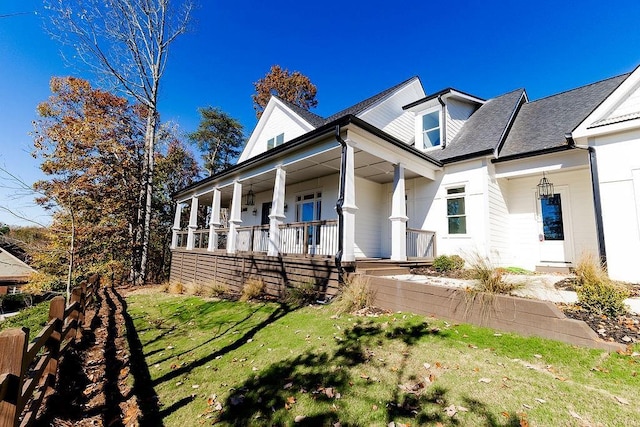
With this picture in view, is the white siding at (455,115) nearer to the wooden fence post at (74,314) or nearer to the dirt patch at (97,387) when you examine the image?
the dirt patch at (97,387)

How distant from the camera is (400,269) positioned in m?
7.72

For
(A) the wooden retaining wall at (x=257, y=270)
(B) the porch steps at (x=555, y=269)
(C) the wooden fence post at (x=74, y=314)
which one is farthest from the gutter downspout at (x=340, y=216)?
(B) the porch steps at (x=555, y=269)

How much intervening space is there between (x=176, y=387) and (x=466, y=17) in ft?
54.2

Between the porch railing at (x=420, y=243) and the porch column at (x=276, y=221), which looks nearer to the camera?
the porch column at (x=276, y=221)

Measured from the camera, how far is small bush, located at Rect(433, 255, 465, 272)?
8383mm

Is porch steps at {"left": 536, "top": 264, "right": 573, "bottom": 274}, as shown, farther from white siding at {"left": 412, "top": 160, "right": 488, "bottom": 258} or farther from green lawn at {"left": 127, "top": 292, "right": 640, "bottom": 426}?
green lawn at {"left": 127, "top": 292, "right": 640, "bottom": 426}

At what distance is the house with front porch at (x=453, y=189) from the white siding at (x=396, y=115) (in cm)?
8

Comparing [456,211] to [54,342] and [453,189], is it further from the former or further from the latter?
[54,342]

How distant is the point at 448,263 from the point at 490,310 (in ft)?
14.3

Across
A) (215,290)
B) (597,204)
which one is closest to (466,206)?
(597,204)

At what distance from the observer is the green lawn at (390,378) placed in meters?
2.54

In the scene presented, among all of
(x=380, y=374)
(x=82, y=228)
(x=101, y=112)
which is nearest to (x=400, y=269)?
(x=380, y=374)

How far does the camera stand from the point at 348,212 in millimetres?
6820

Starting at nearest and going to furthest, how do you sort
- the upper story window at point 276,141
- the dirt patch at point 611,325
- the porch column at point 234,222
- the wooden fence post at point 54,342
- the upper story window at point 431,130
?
the wooden fence post at point 54,342, the dirt patch at point 611,325, the porch column at point 234,222, the upper story window at point 431,130, the upper story window at point 276,141
